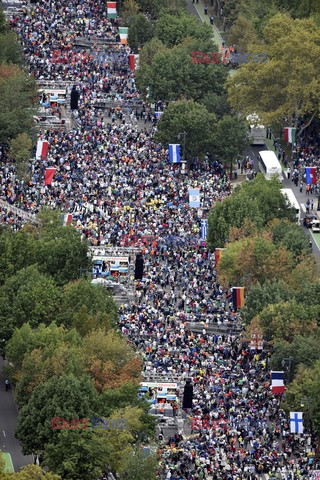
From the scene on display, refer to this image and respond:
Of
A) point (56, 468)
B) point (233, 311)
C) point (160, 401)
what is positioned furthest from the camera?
point (233, 311)

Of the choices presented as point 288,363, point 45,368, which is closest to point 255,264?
point 288,363

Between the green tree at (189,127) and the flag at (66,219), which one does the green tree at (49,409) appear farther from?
the green tree at (189,127)

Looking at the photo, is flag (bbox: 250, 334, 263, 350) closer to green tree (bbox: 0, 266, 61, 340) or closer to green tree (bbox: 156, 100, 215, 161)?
green tree (bbox: 0, 266, 61, 340)

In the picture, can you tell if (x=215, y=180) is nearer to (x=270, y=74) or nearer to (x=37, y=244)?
(x=270, y=74)

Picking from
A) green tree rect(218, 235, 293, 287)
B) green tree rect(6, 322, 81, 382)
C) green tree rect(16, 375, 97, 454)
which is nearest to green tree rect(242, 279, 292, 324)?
green tree rect(218, 235, 293, 287)

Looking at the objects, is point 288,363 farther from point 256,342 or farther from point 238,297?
point 238,297

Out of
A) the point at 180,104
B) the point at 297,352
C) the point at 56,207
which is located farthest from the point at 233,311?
the point at 180,104

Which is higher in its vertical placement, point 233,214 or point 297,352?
point 233,214
